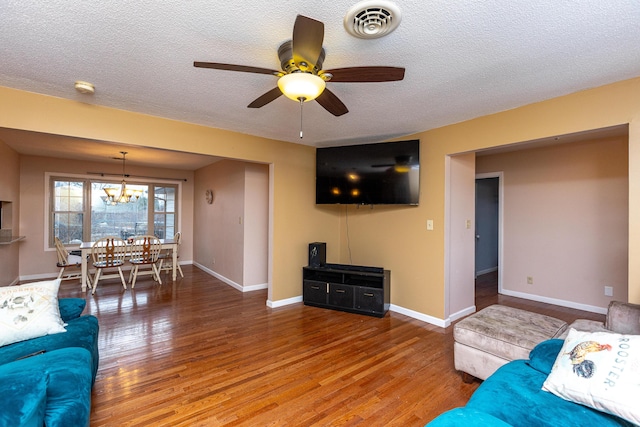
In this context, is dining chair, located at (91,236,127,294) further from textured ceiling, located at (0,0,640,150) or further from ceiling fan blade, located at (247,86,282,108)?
ceiling fan blade, located at (247,86,282,108)

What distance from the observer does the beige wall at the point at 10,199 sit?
423 centimetres

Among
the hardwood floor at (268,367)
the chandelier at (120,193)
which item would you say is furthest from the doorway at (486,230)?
the chandelier at (120,193)

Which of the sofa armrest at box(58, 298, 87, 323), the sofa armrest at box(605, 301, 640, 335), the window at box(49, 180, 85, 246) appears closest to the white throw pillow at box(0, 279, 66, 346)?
the sofa armrest at box(58, 298, 87, 323)

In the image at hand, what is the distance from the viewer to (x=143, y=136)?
2955mm

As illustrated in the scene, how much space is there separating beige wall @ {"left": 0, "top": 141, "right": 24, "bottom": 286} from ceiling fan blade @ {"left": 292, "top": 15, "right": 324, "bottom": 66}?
5.17 meters

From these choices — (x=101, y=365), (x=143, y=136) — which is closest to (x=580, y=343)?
(x=101, y=365)

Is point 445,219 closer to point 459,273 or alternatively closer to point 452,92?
point 459,273

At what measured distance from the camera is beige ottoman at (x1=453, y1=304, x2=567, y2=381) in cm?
203

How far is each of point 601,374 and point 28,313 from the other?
3.32 m

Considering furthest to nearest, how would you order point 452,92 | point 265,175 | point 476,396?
point 265,175 → point 452,92 → point 476,396

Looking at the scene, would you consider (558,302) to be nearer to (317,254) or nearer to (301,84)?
(317,254)

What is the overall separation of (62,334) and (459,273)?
3863 millimetres

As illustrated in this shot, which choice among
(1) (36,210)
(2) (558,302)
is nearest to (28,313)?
(1) (36,210)

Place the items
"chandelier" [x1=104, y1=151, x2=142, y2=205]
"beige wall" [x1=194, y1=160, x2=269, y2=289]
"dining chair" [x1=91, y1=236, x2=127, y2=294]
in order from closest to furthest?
"dining chair" [x1=91, y1=236, x2=127, y2=294], "beige wall" [x1=194, y1=160, x2=269, y2=289], "chandelier" [x1=104, y1=151, x2=142, y2=205]
